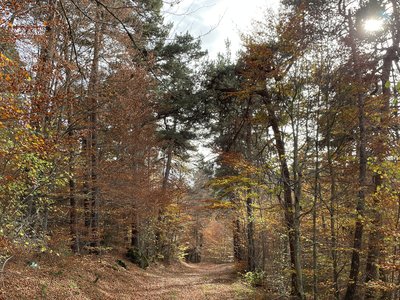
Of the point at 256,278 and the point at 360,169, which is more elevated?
the point at 360,169

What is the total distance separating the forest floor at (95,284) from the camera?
23.3 ft

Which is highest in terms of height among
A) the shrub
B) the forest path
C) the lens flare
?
the lens flare

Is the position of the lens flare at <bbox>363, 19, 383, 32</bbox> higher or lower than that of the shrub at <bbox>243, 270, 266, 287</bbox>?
higher

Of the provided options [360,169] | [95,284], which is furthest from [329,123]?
[95,284]

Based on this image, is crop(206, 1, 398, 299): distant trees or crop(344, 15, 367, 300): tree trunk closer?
crop(206, 1, 398, 299): distant trees

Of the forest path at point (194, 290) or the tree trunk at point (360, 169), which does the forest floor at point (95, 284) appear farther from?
the tree trunk at point (360, 169)

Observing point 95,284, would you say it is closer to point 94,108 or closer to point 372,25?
point 94,108

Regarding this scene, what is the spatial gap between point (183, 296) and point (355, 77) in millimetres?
9274

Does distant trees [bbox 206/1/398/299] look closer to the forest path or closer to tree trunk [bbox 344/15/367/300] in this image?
tree trunk [bbox 344/15/367/300]

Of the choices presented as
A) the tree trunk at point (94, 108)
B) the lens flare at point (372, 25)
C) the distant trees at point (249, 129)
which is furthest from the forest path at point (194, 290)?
the lens flare at point (372, 25)

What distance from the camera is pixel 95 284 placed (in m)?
9.57

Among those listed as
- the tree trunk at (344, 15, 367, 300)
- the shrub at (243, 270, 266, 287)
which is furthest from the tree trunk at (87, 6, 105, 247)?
the tree trunk at (344, 15, 367, 300)

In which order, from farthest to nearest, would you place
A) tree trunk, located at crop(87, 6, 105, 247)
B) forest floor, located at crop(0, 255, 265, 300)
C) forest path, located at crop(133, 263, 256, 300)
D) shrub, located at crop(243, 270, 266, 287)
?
shrub, located at crop(243, 270, 266, 287)
forest path, located at crop(133, 263, 256, 300)
tree trunk, located at crop(87, 6, 105, 247)
forest floor, located at crop(0, 255, 265, 300)

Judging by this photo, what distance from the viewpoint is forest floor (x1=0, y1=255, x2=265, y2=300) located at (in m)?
7.09
